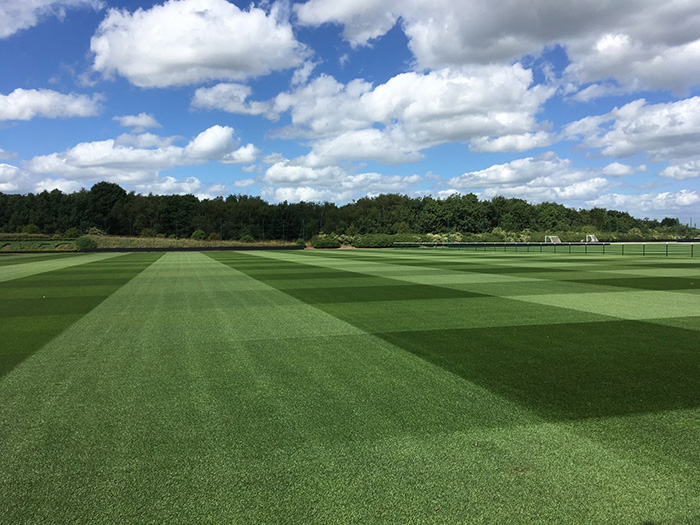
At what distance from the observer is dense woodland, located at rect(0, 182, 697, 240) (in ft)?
381

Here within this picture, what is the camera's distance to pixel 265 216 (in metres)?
124

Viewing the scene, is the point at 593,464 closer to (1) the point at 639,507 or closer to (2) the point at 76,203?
(1) the point at 639,507

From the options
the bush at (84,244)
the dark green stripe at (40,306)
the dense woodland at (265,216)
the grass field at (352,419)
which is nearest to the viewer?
the grass field at (352,419)

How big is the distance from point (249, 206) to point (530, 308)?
119 metres

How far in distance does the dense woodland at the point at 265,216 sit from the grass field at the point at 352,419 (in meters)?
103

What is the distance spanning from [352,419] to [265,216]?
122 m

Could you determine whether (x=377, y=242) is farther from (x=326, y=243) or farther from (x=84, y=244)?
(x=84, y=244)

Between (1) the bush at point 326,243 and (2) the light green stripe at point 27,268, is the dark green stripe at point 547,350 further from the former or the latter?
(1) the bush at point 326,243

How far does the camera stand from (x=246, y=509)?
3.63m

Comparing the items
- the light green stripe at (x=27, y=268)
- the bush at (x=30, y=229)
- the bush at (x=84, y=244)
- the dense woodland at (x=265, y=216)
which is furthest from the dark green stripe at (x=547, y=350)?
the bush at (x=30, y=229)

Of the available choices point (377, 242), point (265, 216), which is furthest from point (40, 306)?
point (265, 216)

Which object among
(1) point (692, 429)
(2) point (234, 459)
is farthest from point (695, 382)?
(2) point (234, 459)

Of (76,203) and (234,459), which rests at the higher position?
(76,203)

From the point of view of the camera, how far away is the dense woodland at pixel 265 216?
4569 inches
